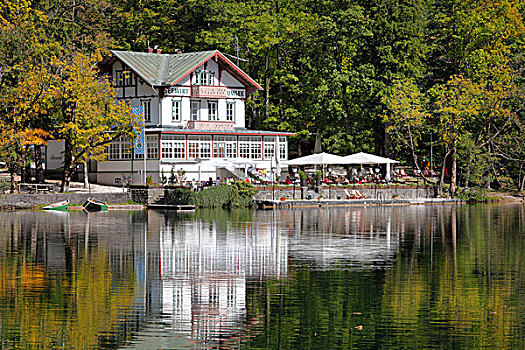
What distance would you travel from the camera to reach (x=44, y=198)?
56188mm

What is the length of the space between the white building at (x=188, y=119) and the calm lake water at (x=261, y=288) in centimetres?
2766

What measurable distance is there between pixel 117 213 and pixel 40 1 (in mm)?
22079

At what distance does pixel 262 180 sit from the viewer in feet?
215

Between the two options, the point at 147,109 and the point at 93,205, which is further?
the point at 147,109

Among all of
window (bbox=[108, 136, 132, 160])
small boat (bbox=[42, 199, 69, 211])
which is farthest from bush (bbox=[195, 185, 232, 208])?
window (bbox=[108, 136, 132, 160])

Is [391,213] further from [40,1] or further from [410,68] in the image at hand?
[40,1]

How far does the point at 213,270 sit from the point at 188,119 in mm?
48650

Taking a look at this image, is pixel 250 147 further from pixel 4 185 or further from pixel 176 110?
pixel 4 185

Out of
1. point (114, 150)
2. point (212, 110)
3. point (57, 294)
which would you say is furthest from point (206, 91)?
point (57, 294)

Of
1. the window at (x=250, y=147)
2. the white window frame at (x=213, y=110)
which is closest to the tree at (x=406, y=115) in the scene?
the window at (x=250, y=147)

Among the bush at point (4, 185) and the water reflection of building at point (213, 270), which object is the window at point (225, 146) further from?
the water reflection of building at point (213, 270)

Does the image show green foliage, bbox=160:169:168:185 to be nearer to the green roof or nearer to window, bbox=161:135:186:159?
window, bbox=161:135:186:159

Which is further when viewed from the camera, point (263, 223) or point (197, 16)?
point (197, 16)

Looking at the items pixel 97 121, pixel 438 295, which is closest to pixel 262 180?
pixel 97 121
